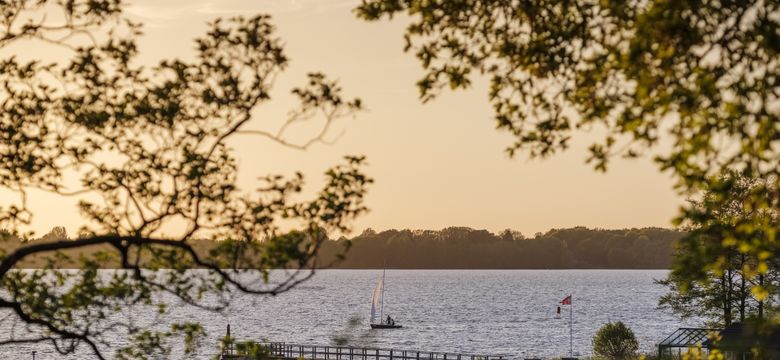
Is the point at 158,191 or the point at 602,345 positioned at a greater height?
the point at 158,191

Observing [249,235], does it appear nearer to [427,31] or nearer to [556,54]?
[427,31]

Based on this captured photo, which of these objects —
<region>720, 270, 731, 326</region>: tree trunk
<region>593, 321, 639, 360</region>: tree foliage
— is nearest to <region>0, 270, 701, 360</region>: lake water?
<region>593, 321, 639, 360</region>: tree foliage

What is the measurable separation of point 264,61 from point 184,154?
158 centimetres

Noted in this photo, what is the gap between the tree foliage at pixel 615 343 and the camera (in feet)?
221

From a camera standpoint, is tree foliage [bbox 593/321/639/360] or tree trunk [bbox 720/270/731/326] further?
tree foliage [bbox 593/321/639/360]

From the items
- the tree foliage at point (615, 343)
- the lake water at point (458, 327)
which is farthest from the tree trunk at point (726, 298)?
the lake water at point (458, 327)

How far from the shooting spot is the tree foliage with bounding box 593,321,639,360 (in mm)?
67438

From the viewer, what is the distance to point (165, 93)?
13305 millimetres

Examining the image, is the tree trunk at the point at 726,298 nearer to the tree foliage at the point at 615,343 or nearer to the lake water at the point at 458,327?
the tree foliage at the point at 615,343

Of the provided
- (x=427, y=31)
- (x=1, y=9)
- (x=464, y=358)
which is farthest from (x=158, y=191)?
(x=464, y=358)

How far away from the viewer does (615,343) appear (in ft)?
222

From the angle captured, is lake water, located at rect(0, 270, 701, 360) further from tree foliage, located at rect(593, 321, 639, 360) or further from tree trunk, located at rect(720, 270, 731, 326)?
tree trunk, located at rect(720, 270, 731, 326)

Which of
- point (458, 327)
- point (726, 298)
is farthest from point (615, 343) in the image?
point (458, 327)

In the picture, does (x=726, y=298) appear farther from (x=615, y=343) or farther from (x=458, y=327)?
(x=458, y=327)
